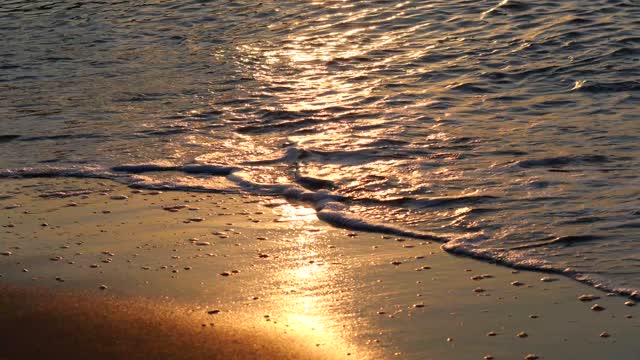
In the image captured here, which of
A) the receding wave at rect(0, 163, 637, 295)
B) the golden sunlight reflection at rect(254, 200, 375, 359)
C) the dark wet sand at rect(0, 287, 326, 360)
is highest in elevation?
the dark wet sand at rect(0, 287, 326, 360)

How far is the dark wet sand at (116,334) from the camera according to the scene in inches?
174

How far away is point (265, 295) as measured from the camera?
16.9 feet

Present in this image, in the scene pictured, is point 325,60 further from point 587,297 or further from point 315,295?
point 587,297

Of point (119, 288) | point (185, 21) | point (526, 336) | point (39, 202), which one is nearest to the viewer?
point (526, 336)

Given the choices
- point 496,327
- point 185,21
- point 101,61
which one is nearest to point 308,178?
point 496,327

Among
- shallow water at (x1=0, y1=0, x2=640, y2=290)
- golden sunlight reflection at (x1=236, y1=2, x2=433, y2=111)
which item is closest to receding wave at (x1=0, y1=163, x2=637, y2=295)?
shallow water at (x1=0, y1=0, x2=640, y2=290)

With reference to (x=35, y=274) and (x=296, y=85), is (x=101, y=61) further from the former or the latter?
(x=35, y=274)

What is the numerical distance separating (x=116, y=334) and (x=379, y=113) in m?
4.91

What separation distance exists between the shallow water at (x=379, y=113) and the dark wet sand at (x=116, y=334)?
173 centimetres

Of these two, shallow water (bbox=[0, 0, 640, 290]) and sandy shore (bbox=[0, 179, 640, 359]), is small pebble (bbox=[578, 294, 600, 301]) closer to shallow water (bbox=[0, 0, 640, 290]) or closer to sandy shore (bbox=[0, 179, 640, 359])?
sandy shore (bbox=[0, 179, 640, 359])

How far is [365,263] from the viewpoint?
5.59 metres

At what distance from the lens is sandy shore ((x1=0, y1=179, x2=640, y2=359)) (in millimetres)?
4500

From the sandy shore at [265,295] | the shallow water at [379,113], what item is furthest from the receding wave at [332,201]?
the sandy shore at [265,295]

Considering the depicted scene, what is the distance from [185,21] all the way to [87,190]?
25.4 ft
